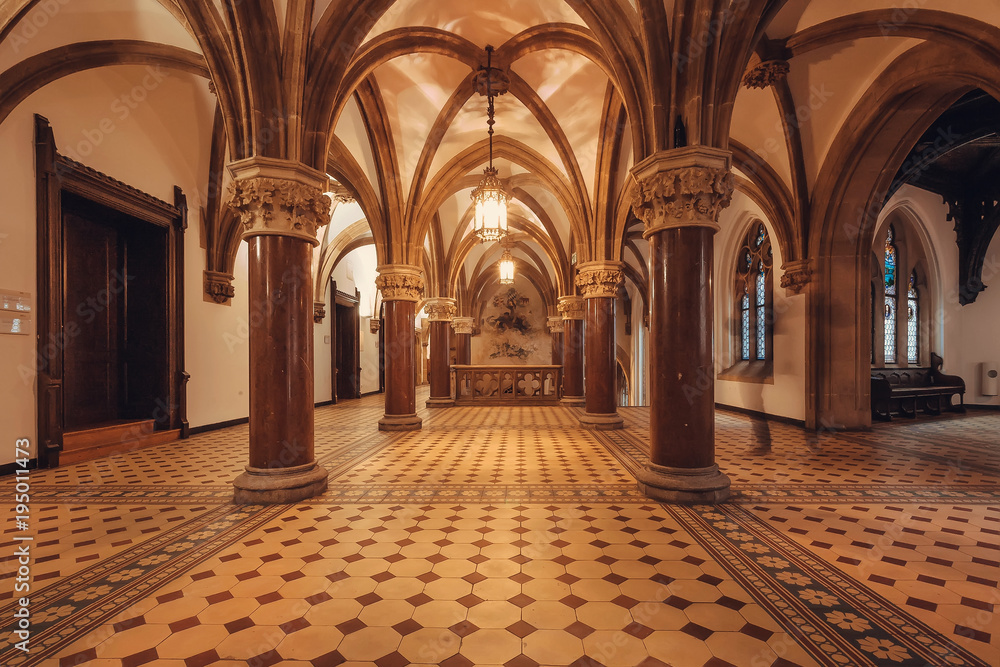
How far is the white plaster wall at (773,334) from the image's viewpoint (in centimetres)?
956

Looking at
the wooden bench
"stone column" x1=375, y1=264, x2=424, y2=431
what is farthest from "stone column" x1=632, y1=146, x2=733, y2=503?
the wooden bench

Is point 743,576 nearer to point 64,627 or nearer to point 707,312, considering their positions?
point 707,312

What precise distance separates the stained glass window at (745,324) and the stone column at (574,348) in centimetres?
418

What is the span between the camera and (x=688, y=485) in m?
4.39

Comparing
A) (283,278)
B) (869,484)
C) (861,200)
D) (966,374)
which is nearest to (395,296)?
(283,278)

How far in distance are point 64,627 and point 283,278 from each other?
3.00 m

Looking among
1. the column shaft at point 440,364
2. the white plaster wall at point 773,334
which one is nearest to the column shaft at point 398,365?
the column shaft at point 440,364

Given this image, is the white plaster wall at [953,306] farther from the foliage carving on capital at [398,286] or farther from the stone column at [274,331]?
the stone column at [274,331]

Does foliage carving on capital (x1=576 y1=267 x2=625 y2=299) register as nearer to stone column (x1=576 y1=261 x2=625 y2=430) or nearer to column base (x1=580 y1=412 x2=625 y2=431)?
stone column (x1=576 y1=261 x2=625 y2=430)

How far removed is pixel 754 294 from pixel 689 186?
883 centimetres

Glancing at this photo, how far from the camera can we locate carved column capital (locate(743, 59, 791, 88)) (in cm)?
641

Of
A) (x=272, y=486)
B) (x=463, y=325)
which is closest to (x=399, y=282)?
(x=272, y=486)

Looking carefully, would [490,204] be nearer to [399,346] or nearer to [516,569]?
[399,346]

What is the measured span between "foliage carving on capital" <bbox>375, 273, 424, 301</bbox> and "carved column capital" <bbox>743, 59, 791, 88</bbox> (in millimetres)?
6363
